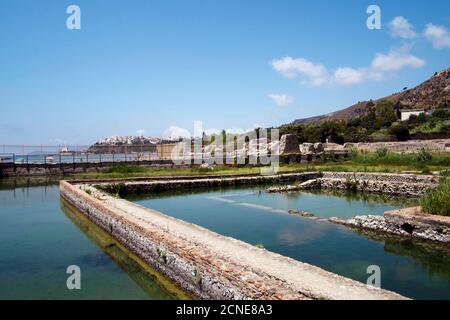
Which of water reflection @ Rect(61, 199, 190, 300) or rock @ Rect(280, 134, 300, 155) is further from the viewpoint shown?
rock @ Rect(280, 134, 300, 155)

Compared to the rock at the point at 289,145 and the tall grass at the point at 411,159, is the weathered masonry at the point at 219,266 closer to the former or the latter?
the tall grass at the point at 411,159

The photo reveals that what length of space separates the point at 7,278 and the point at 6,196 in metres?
14.4

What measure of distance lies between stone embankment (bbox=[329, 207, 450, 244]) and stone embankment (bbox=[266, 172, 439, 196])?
7.20 metres

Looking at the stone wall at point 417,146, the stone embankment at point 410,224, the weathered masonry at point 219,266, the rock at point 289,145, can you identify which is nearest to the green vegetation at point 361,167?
the rock at point 289,145

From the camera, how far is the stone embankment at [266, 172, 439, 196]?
64.2 ft

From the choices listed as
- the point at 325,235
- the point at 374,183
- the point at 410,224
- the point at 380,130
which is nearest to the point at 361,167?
the point at 374,183

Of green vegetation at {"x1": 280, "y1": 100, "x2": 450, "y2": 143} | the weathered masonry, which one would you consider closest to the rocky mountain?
green vegetation at {"x1": 280, "y1": 100, "x2": 450, "y2": 143}

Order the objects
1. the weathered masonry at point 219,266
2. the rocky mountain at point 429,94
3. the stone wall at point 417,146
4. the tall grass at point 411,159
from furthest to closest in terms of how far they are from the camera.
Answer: the rocky mountain at point 429,94, the stone wall at point 417,146, the tall grass at point 411,159, the weathered masonry at point 219,266

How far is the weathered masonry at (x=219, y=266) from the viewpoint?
543 cm

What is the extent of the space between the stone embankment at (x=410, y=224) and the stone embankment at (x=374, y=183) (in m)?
7.20

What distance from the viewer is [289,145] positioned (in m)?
37.1

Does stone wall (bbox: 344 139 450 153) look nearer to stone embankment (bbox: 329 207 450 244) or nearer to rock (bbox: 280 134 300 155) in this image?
rock (bbox: 280 134 300 155)
